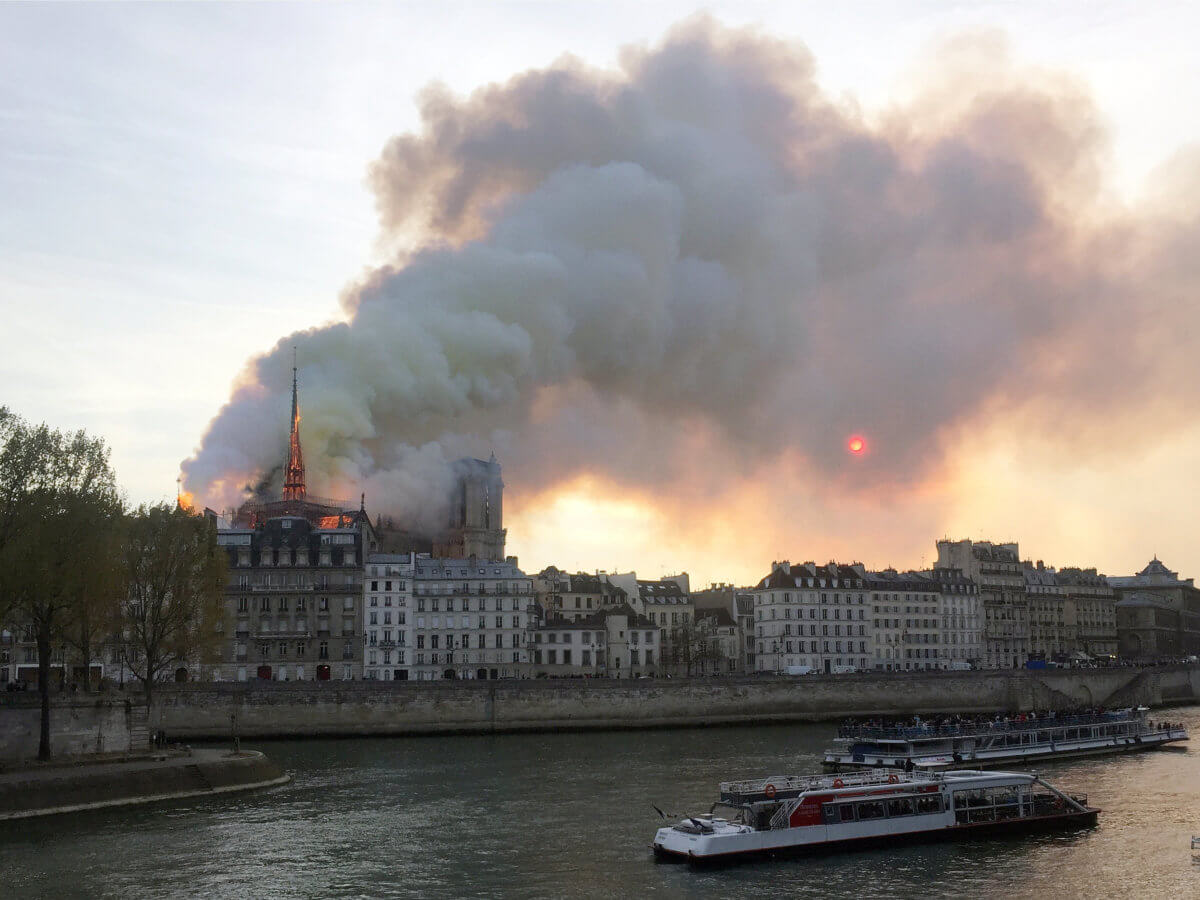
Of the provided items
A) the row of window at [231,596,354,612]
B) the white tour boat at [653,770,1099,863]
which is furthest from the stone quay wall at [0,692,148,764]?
the row of window at [231,596,354,612]

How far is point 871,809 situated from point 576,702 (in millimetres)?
55890

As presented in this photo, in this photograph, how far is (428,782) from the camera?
71000 mm

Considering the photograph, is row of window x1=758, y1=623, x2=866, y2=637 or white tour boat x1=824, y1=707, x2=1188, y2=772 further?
row of window x1=758, y1=623, x2=866, y2=637

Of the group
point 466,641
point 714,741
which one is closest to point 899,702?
point 714,741

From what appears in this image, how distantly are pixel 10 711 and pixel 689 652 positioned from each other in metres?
93.7

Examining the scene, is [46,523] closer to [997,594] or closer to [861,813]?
[861,813]

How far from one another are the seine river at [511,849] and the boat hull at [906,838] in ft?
1.95

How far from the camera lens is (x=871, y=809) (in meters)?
52.7

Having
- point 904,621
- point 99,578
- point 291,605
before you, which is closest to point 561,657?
point 291,605

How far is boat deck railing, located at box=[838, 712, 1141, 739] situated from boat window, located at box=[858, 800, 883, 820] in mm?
27279

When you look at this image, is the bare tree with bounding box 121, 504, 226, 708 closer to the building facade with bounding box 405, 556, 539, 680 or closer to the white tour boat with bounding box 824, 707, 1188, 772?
the white tour boat with bounding box 824, 707, 1188, 772

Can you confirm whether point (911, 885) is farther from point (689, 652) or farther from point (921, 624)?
point (921, 624)

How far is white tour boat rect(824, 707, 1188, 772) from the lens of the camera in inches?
2968

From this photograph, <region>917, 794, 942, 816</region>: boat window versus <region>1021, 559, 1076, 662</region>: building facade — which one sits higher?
<region>1021, 559, 1076, 662</region>: building facade
